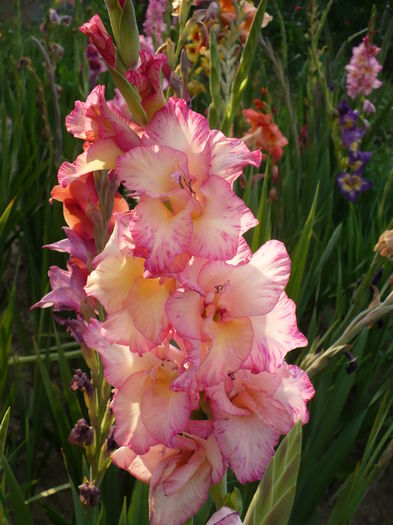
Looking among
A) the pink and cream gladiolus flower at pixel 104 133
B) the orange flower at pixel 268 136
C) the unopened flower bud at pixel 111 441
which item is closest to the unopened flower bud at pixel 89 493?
the unopened flower bud at pixel 111 441

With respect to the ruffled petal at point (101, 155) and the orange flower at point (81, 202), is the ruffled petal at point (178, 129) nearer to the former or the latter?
the ruffled petal at point (101, 155)

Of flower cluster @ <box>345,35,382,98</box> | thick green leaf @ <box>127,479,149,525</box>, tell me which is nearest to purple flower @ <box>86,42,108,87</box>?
flower cluster @ <box>345,35,382,98</box>

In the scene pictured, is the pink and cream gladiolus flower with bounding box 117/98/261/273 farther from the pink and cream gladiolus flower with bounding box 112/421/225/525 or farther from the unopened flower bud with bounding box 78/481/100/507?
the unopened flower bud with bounding box 78/481/100/507

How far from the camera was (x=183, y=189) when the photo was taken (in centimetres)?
42

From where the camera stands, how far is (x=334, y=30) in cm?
630

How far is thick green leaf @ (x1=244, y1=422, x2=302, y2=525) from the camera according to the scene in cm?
38

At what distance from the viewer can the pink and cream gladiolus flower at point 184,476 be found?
0.45 m

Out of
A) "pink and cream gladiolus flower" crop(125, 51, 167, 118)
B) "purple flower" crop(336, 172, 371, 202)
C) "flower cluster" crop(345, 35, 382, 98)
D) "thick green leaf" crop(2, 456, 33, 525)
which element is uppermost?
"pink and cream gladiolus flower" crop(125, 51, 167, 118)

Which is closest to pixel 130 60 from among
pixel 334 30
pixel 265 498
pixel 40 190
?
pixel 265 498

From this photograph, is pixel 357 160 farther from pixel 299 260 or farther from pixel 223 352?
pixel 223 352

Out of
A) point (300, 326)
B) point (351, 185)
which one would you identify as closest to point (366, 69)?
point (351, 185)

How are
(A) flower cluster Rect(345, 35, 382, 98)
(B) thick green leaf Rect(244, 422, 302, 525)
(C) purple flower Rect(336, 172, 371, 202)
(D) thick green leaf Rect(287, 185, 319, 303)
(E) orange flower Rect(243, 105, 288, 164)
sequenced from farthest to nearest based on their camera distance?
(A) flower cluster Rect(345, 35, 382, 98) < (C) purple flower Rect(336, 172, 371, 202) < (E) orange flower Rect(243, 105, 288, 164) < (D) thick green leaf Rect(287, 185, 319, 303) < (B) thick green leaf Rect(244, 422, 302, 525)

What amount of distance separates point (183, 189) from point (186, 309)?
3.1 inches

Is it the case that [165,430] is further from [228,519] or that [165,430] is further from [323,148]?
[323,148]
